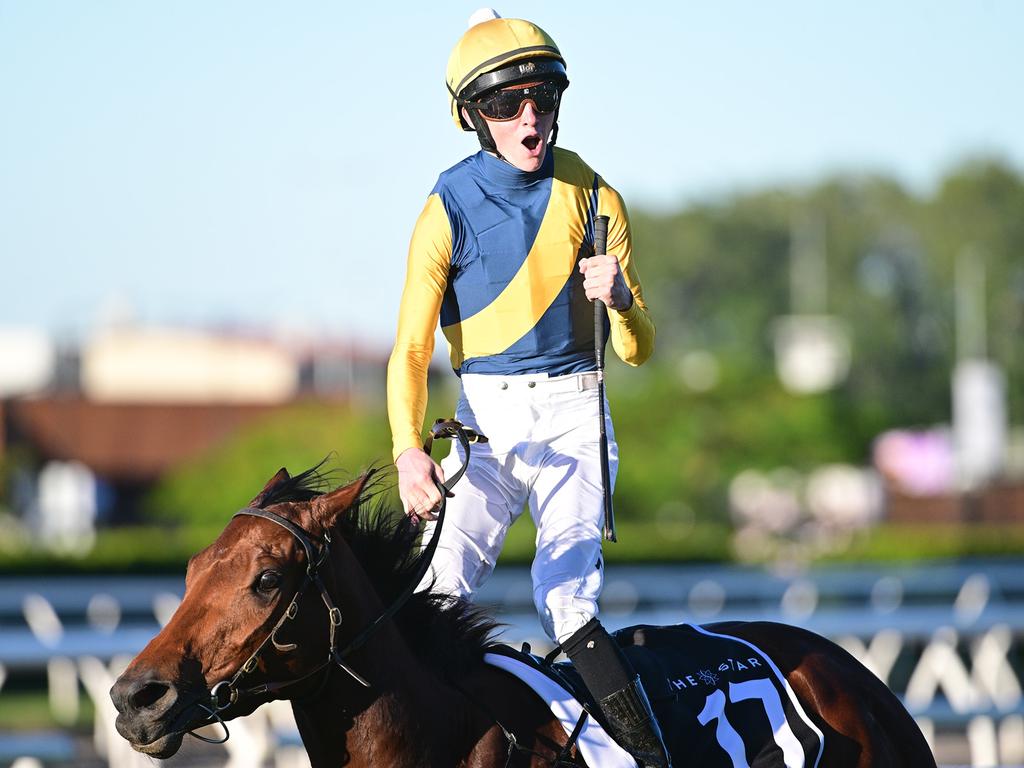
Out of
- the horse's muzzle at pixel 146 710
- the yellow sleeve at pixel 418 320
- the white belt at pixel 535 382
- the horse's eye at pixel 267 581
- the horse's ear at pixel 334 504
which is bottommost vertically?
the horse's muzzle at pixel 146 710

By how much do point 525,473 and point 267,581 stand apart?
795 millimetres

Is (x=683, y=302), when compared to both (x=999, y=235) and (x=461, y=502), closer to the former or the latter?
(x=999, y=235)

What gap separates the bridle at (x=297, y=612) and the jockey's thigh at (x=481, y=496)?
20 centimetres

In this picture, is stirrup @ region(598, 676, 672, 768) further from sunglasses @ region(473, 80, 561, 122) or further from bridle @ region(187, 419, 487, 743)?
sunglasses @ region(473, 80, 561, 122)

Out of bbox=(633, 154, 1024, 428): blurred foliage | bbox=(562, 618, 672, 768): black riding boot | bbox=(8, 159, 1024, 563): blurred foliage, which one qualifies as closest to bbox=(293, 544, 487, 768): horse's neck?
bbox=(562, 618, 672, 768): black riding boot

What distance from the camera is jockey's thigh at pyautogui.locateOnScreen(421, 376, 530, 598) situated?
12.1 ft

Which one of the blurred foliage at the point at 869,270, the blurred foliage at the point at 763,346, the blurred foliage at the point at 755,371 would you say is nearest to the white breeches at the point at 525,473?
the blurred foliage at the point at 755,371

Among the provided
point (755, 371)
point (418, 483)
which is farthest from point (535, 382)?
point (755, 371)

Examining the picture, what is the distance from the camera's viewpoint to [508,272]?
12.2 feet

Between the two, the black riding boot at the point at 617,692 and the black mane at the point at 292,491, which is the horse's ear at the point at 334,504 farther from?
the black riding boot at the point at 617,692

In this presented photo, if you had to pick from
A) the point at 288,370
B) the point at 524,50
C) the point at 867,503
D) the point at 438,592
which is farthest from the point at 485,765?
the point at 288,370

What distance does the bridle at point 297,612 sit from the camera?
10.2 feet

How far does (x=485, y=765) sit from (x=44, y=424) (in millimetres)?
40175

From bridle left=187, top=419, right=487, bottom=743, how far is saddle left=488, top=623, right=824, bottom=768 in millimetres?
366
